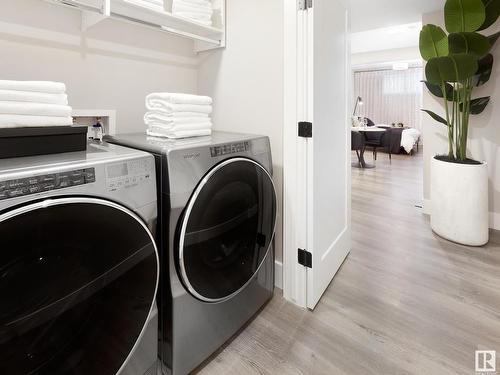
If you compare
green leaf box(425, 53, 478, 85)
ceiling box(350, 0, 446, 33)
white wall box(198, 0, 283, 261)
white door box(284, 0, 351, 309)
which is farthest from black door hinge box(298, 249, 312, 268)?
ceiling box(350, 0, 446, 33)

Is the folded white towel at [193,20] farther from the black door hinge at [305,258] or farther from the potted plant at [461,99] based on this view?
the potted plant at [461,99]

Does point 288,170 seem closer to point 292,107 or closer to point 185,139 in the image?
point 292,107

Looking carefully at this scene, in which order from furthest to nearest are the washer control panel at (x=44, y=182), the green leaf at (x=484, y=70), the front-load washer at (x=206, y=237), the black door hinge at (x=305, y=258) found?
the green leaf at (x=484, y=70) → the black door hinge at (x=305, y=258) → the front-load washer at (x=206, y=237) → the washer control panel at (x=44, y=182)

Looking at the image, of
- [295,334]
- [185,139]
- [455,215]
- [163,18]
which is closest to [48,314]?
[185,139]

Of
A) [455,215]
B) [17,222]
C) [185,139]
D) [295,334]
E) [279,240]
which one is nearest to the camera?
[17,222]

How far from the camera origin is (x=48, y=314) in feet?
2.41

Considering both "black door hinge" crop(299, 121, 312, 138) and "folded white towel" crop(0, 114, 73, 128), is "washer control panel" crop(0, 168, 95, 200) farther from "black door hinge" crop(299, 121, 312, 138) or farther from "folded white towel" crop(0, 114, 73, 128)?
"black door hinge" crop(299, 121, 312, 138)

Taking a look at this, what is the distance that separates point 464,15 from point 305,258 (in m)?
2.17

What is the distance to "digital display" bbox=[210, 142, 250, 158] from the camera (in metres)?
1.16

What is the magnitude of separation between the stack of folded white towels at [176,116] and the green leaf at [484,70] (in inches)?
98.1

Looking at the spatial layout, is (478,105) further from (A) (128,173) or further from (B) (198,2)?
(A) (128,173)

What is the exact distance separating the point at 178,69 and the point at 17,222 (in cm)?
155

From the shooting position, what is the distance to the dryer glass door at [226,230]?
1086 mm

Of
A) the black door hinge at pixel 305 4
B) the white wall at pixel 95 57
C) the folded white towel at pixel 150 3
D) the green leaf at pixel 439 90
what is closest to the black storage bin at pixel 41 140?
the white wall at pixel 95 57
